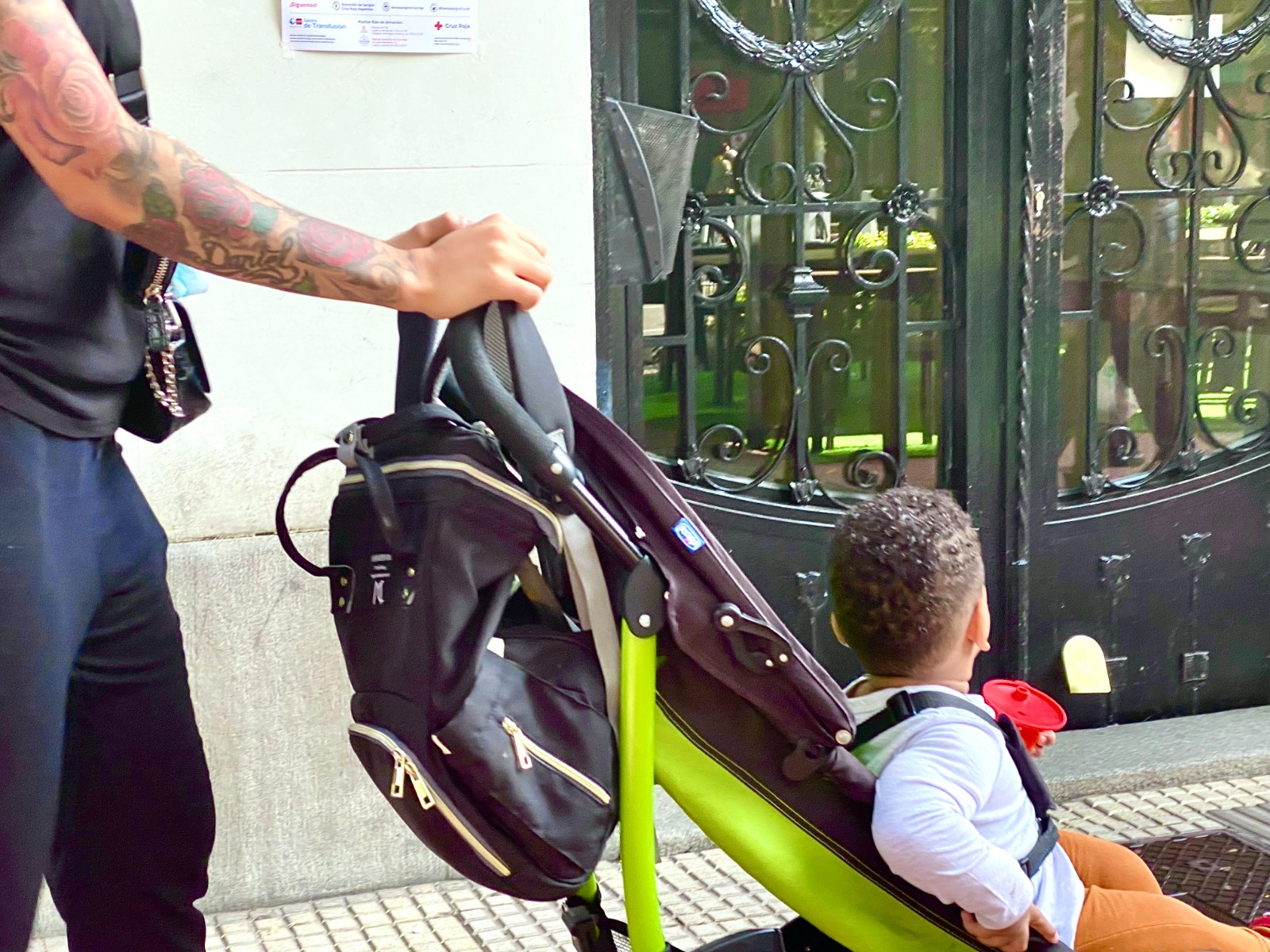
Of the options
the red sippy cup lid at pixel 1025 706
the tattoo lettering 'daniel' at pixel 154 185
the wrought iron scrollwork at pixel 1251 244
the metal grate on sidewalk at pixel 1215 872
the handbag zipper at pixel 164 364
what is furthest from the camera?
the wrought iron scrollwork at pixel 1251 244

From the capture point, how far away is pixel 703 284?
413 centimetres

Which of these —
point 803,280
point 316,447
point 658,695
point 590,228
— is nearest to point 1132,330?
point 803,280

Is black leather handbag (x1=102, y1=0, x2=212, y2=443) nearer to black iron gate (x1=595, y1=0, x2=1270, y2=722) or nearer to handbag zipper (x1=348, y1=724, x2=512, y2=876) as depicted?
handbag zipper (x1=348, y1=724, x2=512, y2=876)

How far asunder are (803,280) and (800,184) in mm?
266

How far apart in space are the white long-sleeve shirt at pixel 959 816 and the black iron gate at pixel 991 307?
6.44 feet

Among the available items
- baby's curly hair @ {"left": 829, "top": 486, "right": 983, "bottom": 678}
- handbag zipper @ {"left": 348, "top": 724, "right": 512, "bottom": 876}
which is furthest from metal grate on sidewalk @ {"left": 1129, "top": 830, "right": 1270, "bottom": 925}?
handbag zipper @ {"left": 348, "top": 724, "right": 512, "bottom": 876}

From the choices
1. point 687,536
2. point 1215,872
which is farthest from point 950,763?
point 1215,872

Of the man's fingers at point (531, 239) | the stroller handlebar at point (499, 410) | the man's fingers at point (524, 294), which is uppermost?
the man's fingers at point (531, 239)

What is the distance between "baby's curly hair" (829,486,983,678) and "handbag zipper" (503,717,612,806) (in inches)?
24.1

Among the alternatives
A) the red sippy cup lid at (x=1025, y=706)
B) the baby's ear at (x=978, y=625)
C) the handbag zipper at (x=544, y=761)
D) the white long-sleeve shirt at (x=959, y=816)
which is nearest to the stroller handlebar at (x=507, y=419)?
→ the handbag zipper at (x=544, y=761)

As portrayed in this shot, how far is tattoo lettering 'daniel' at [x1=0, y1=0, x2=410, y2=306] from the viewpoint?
1.55 meters

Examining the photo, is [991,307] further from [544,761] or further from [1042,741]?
[544,761]

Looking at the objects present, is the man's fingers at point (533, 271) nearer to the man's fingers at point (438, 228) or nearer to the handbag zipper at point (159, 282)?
the man's fingers at point (438, 228)

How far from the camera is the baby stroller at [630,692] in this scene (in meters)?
1.68
